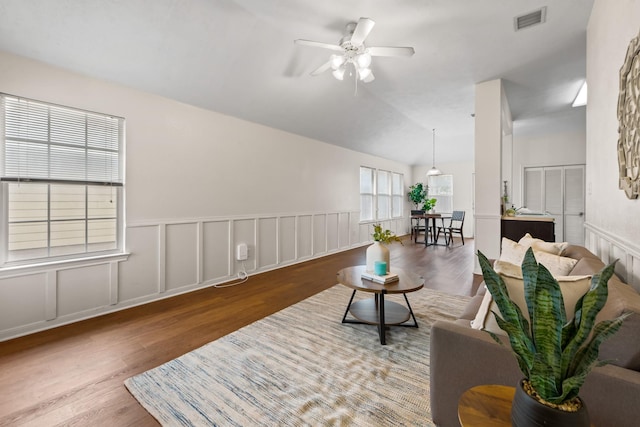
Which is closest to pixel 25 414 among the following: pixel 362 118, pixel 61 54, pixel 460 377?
pixel 460 377

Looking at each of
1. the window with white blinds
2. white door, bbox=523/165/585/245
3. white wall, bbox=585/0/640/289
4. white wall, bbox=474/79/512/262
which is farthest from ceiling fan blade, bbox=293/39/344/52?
white door, bbox=523/165/585/245

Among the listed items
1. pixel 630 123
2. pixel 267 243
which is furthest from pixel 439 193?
pixel 630 123

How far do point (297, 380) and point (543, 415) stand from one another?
4.74ft

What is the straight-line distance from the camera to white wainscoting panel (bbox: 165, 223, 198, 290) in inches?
132

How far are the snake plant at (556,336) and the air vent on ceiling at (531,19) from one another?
3.07 metres

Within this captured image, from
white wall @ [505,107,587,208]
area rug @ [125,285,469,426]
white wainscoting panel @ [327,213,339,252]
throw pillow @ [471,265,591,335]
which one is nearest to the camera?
throw pillow @ [471,265,591,335]

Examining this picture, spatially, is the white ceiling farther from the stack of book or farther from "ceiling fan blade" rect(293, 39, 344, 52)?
the stack of book

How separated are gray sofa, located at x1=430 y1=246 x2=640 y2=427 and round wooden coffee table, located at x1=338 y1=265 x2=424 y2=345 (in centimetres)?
81

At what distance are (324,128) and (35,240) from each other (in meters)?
4.20

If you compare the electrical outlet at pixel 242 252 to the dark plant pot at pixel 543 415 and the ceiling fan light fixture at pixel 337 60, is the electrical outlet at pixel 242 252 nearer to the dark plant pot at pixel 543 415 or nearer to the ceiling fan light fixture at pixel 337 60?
the ceiling fan light fixture at pixel 337 60

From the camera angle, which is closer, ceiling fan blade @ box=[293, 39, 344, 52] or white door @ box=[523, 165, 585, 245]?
ceiling fan blade @ box=[293, 39, 344, 52]

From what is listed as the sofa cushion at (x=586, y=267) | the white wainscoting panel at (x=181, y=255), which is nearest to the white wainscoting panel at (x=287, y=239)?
the white wainscoting panel at (x=181, y=255)

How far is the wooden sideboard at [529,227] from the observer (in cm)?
390

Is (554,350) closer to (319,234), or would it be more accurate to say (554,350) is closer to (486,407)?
(486,407)
